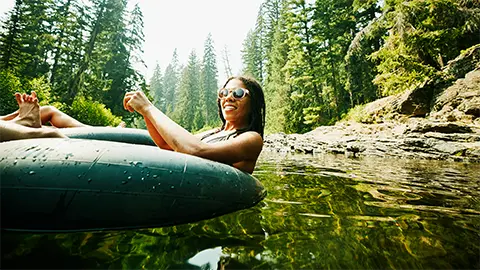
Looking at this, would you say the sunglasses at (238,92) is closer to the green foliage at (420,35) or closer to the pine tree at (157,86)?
the green foliage at (420,35)

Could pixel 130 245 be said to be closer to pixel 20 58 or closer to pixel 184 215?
pixel 184 215

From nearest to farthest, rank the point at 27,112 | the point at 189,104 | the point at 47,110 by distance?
1. the point at 27,112
2. the point at 47,110
3. the point at 189,104

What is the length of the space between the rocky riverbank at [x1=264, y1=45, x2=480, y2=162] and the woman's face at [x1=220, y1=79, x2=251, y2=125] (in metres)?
7.23

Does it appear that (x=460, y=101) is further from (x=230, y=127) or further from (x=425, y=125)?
(x=230, y=127)

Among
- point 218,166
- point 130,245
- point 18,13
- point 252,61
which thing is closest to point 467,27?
point 218,166

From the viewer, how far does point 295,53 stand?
22125 millimetres

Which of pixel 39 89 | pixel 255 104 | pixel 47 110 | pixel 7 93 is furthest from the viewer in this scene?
pixel 39 89

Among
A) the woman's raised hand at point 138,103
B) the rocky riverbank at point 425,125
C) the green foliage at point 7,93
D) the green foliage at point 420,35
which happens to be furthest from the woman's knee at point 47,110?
the green foliage at point 420,35

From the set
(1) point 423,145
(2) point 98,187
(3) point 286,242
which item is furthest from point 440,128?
(2) point 98,187

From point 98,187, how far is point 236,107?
1498 mm

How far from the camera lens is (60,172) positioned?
1.32 m

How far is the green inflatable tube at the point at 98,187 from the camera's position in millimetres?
1267

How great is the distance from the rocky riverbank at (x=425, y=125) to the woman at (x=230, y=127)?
7.19 m

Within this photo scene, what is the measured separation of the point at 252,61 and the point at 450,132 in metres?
33.3
